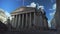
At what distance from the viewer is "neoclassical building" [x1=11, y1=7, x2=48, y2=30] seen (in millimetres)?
3556

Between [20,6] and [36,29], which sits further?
[20,6]

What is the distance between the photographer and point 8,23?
368cm

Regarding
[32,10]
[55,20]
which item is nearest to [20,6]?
[32,10]

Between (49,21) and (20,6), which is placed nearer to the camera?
(49,21)

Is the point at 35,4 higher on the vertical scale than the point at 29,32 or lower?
higher

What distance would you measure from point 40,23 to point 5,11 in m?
0.88

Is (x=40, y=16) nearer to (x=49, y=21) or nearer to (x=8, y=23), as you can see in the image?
(x=49, y=21)

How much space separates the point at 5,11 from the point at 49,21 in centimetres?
107

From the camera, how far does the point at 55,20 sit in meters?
3.49

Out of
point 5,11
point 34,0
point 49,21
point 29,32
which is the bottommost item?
point 29,32

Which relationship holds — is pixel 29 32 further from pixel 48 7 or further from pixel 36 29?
pixel 48 7

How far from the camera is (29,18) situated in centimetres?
362

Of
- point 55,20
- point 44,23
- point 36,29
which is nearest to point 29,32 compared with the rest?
point 36,29

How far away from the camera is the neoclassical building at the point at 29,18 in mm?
3556
